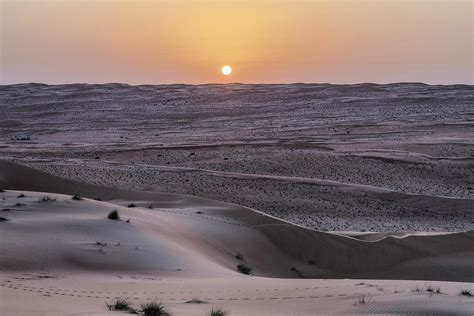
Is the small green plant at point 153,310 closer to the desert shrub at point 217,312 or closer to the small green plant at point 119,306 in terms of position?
the small green plant at point 119,306

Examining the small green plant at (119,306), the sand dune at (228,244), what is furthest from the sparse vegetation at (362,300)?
the sand dune at (228,244)

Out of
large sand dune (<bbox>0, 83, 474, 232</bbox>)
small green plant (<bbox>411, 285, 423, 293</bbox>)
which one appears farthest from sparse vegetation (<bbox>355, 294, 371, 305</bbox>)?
large sand dune (<bbox>0, 83, 474, 232</bbox>)

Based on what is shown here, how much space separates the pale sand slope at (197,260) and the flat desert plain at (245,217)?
0.03 m

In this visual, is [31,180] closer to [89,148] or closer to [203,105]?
[89,148]

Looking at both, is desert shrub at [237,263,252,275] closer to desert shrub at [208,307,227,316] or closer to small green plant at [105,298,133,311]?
desert shrub at [208,307,227,316]

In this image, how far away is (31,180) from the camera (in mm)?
19156

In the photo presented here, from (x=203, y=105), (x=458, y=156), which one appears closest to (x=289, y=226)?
(x=458, y=156)

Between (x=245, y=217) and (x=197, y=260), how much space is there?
441 centimetres

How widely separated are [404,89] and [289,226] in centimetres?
5315

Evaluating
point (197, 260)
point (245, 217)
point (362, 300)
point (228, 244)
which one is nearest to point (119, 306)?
point (362, 300)

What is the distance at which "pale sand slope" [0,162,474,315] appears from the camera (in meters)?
7.75

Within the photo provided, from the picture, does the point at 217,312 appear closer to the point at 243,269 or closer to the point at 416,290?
the point at 416,290

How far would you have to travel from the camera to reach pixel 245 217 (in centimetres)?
1572

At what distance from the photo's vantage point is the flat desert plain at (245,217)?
8.30 meters
